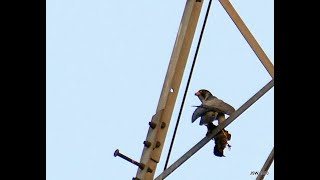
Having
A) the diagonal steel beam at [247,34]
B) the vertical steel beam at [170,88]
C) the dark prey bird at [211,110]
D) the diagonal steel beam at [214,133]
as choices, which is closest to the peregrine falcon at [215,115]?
the dark prey bird at [211,110]

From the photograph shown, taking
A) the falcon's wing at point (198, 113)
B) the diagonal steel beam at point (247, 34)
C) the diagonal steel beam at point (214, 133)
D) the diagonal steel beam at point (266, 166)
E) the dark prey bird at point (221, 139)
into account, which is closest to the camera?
the diagonal steel beam at point (266, 166)

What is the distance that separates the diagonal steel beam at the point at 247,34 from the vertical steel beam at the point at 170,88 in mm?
234

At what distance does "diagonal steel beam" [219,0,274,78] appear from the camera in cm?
462

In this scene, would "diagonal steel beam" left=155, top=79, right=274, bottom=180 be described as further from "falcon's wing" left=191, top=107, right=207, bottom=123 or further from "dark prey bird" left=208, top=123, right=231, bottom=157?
A: "falcon's wing" left=191, top=107, right=207, bottom=123

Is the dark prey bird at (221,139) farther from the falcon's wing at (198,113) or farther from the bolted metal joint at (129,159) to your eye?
the bolted metal joint at (129,159)

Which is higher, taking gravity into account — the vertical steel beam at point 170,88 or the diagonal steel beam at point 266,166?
the vertical steel beam at point 170,88

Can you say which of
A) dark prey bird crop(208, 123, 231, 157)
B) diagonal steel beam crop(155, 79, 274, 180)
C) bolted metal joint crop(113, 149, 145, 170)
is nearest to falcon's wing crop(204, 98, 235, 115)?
dark prey bird crop(208, 123, 231, 157)

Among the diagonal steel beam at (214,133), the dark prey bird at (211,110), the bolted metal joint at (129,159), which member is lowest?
the bolted metal joint at (129,159)

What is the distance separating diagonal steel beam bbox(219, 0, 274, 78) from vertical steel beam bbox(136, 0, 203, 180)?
23cm

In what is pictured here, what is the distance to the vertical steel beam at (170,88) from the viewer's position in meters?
4.59

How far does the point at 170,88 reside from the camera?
15.8ft
